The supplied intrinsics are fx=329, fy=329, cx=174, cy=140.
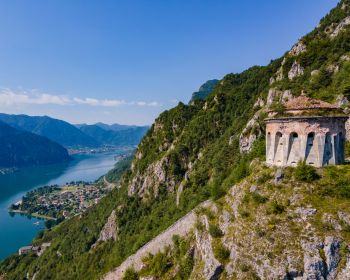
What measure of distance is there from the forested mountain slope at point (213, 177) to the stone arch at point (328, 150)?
1.41m

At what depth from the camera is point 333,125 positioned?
20.3 metres

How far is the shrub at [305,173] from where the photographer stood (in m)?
19.3

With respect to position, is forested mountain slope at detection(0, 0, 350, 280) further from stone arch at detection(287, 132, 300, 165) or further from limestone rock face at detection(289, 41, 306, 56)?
stone arch at detection(287, 132, 300, 165)

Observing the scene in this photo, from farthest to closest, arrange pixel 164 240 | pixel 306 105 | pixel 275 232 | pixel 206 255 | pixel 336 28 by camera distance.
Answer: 1. pixel 336 28
2. pixel 164 240
3. pixel 206 255
4. pixel 306 105
5. pixel 275 232

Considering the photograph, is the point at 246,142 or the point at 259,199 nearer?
the point at 259,199

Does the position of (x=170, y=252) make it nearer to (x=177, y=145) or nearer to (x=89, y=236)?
(x=177, y=145)

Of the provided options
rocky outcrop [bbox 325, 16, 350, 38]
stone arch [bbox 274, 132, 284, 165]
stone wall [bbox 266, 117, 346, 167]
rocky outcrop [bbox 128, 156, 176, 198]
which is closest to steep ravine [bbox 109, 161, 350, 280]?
stone arch [bbox 274, 132, 284, 165]

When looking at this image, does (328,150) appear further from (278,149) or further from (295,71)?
(295,71)

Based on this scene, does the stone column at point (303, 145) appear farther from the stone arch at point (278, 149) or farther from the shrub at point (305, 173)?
the stone arch at point (278, 149)

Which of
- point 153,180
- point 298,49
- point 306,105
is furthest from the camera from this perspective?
point 153,180

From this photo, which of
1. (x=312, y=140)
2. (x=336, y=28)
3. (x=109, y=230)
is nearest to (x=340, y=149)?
(x=312, y=140)

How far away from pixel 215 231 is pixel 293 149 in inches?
284

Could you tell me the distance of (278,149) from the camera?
21.9m

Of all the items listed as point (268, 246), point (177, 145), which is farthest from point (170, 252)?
point (177, 145)
